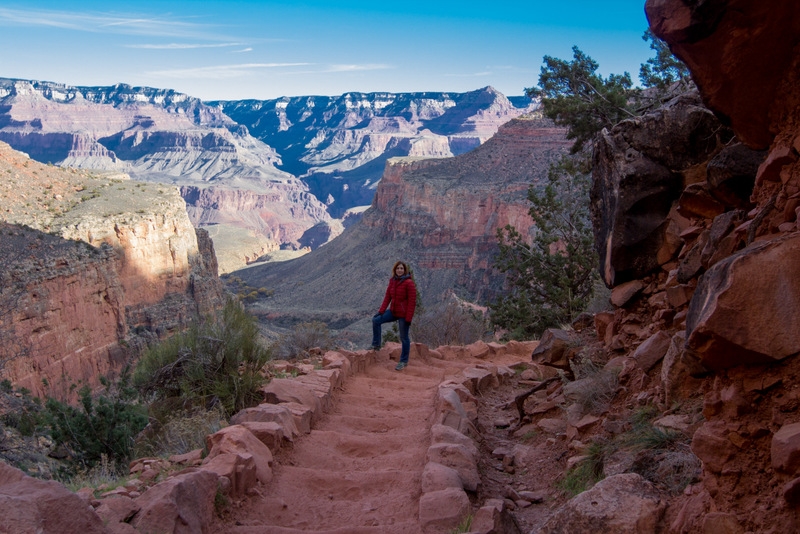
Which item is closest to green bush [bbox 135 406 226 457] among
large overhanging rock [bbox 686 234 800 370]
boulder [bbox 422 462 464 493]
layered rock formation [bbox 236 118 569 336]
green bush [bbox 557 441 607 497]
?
boulder [bbox 422 462 464 493]

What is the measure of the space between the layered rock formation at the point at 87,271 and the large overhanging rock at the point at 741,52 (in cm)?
1909

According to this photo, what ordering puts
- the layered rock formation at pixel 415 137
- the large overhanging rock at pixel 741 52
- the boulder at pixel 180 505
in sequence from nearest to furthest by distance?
the large overhanging rock at pixel 741 52 < the boulder at pixel 180 505 < the layered rock formation at pixel 415 137

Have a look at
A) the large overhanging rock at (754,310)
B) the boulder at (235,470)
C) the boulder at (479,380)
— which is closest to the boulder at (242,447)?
the boulder at (235,470)

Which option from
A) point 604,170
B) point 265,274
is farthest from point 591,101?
point 265,274

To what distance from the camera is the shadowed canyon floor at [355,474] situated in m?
4.55

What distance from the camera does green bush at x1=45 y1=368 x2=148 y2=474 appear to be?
6.97 metres

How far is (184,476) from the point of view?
414 centimetres

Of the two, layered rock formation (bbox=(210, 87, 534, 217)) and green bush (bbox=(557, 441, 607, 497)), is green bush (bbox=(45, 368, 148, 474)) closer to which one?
green bush (bbox=(557, 441, 607, 497))

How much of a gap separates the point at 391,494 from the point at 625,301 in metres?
3.17

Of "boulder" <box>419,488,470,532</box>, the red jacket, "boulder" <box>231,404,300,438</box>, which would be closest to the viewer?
"boulder" <box>419,488,470,532</box>

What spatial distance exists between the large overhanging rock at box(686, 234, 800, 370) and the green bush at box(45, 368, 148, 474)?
5.82 meters

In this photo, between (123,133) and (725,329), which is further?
(123,133)

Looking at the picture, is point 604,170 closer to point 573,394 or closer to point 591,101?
point 573,394

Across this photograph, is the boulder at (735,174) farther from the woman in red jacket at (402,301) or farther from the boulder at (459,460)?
the woman in red jacket at (402,301)
